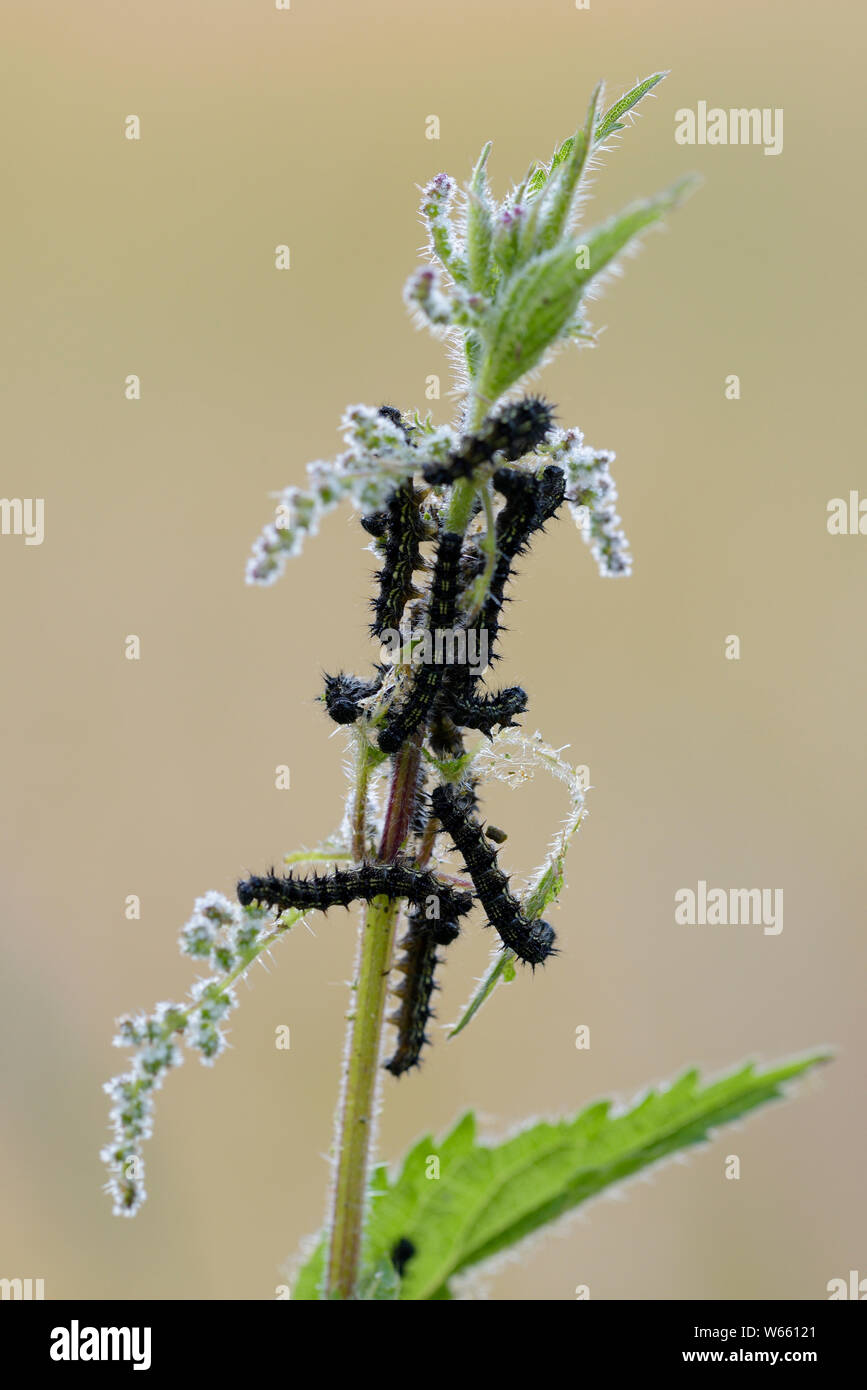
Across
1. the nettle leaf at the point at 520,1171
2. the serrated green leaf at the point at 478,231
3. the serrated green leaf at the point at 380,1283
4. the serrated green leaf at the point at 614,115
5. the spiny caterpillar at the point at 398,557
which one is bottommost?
the serrated green leaf at the point at 380,1283

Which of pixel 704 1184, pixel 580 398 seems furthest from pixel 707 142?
pixel 704 1184

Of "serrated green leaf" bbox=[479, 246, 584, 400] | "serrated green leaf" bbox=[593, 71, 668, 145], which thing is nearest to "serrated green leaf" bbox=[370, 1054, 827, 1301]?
"serrated green leaf" bbox=[479, 246, 584, 400]

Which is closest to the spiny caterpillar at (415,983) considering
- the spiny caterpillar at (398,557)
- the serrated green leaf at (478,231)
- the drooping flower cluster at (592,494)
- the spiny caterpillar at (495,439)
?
the spiny caterpillar at (398,557)

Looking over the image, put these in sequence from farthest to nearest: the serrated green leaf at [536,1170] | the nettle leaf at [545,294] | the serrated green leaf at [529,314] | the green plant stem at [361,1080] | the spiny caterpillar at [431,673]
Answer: the green plant stem at [361,1080] → the spiny caterpillar at [431,673] → the serrated green leaf at [536,1170] → the serrated green leaf at [529,314] → the nettle leaf at [545,294]

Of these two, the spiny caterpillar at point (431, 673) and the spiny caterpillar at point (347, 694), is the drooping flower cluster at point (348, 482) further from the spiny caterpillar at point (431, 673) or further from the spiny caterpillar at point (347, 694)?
the spiny caterpillar at point (347, 694)

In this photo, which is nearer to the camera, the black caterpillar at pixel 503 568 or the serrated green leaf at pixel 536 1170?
the serrated green leaf at pixel 536 1170

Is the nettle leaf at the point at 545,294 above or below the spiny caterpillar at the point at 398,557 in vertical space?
above

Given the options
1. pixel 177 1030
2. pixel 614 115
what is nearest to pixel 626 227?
pixel 614 115
